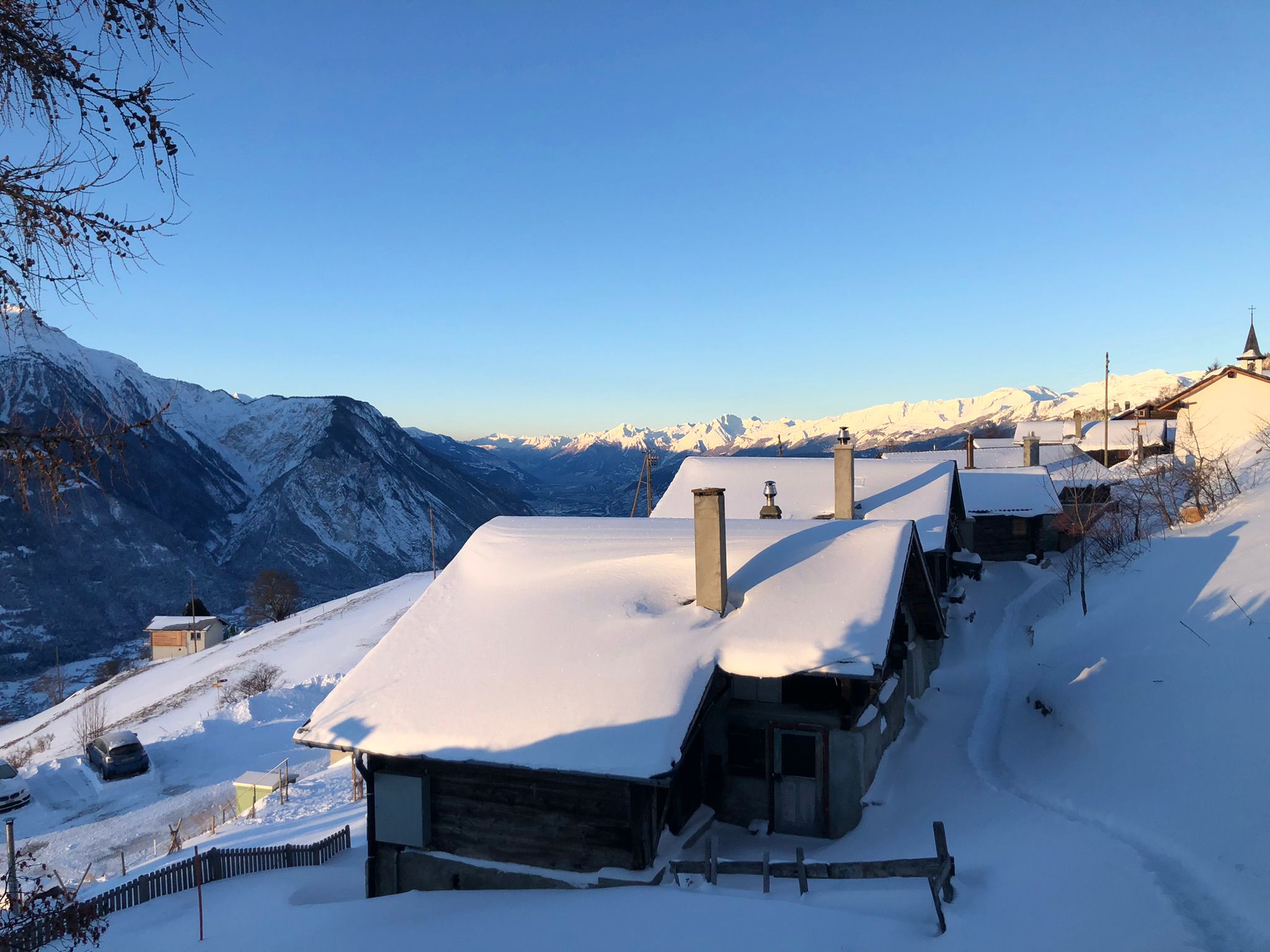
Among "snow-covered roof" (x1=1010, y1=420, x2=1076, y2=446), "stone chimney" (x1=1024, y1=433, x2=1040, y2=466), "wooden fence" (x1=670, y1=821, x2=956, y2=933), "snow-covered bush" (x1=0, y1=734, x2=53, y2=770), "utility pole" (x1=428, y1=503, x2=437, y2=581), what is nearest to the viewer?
"wooden fence" (x1=670, y1=821, x2=956, y2=933)

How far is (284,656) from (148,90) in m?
49.2

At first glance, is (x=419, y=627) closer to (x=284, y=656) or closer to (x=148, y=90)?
(x=148, y=90)

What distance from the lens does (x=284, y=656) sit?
4766cm

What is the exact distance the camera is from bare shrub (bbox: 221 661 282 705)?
42.0 m

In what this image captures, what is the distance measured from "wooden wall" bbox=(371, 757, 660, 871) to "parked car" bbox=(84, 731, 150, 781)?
2709 cm

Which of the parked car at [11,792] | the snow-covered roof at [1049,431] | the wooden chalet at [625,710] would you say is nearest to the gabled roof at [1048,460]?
the snow-covered roof at [1049,431]

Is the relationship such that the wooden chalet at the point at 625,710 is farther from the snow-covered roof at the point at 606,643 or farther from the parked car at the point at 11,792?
the parked car at the point at 11,792

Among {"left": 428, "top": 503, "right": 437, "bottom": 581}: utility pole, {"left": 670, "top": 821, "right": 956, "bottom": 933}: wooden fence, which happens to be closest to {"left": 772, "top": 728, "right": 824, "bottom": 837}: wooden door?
{"left": 670, "top": 821, "right": 956, "bottom": 933}: wooden fence

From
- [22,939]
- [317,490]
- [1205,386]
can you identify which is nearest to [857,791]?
[22,939]

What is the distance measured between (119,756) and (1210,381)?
57726mm

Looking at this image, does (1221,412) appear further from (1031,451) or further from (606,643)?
(606,643)

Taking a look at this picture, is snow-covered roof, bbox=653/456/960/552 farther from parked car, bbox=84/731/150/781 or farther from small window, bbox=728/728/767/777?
parked car, bbox=84/731/150/781

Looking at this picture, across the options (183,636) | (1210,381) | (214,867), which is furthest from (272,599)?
(1210,381)

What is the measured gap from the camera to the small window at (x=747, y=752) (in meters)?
12.9
